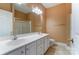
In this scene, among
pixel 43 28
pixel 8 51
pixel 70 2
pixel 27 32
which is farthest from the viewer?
pixel 27 32

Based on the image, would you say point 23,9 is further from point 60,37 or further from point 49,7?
point 60,37

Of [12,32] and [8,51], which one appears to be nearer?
[8,51]

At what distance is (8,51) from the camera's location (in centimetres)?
126

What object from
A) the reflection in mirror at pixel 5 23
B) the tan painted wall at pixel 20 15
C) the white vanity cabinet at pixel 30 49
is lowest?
the white vanity cabinet at pixel 30 49

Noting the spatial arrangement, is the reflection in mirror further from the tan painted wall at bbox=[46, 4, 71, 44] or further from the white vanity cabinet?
the tan painted wall at bbox=[46, 4, 71, 44]

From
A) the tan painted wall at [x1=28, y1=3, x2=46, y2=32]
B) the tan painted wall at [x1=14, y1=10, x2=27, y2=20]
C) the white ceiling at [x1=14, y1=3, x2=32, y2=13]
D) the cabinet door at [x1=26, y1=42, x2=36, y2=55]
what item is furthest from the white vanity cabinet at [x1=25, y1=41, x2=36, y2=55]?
the white ceiling at [x1=14, y1=3, x2=32, y2=13]

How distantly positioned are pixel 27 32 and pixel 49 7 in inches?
26.4

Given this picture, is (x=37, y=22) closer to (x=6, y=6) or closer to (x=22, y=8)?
(x=22, y=8)

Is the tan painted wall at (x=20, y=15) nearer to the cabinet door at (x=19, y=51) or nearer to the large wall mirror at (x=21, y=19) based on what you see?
the large wall mirror at (x=21, y=19)

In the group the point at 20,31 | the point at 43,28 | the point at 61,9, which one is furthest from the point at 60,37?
the point at 20,31

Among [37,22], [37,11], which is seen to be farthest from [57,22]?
[37,11]

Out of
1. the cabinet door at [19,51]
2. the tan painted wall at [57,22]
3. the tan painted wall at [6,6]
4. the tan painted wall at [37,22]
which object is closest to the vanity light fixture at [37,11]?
the tan painted wall at [37,22]

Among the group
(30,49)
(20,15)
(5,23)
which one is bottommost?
(30,49)

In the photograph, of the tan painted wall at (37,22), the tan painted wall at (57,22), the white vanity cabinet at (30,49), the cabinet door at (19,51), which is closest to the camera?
the cabinet door at (19,51)
